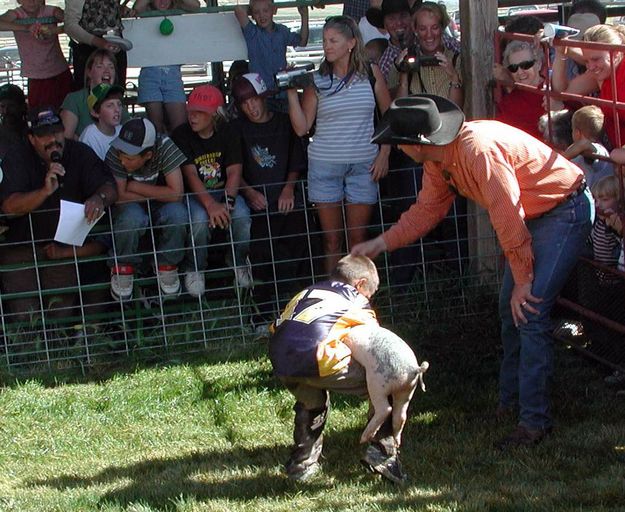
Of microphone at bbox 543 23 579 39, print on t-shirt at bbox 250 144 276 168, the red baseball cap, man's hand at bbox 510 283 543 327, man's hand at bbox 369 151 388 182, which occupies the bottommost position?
man's hand at bbox 510 283 543 327

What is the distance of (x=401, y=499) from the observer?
463 cm

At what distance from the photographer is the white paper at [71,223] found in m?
6.75

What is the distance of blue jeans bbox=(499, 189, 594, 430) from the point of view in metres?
4.99

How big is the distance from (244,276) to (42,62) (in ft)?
8.46

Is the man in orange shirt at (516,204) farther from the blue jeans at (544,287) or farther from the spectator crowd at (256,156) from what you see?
the spectator crowd at (256,156)

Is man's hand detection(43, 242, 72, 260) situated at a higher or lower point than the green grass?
higher

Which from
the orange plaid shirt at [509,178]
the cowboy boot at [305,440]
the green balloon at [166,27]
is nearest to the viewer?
the orange plaid shirt at [509,178]

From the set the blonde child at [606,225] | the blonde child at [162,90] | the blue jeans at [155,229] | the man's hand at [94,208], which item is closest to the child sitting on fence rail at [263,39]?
the blonde child at [162,90]

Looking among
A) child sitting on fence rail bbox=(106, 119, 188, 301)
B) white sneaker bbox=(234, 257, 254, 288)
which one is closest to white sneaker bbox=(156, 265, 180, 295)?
child sitting on fence rail bbox=(106, 119, 188, 301)

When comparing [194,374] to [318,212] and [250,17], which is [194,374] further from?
[250,17]

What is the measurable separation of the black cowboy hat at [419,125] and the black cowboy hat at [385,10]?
10.3 feet

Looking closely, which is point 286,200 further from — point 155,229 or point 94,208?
point 94,208

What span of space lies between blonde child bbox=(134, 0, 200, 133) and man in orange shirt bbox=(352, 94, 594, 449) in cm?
337

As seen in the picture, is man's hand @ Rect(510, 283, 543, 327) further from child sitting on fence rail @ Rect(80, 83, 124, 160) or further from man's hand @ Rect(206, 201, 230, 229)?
child sitting on fence rail @ Rect(80, 83, 124, 160)
